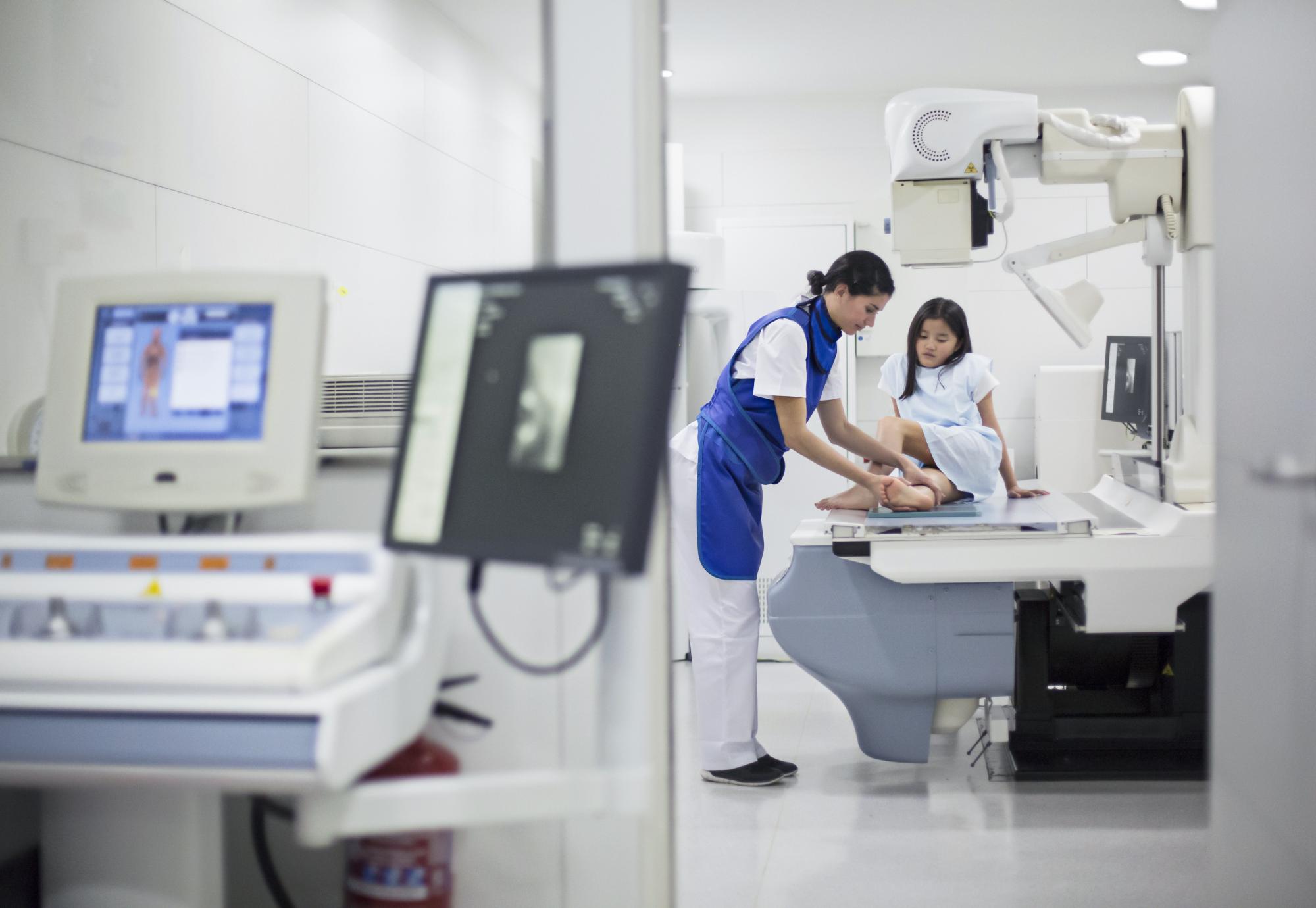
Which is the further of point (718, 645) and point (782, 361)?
point (718, 645)

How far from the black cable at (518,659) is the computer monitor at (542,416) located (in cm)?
7

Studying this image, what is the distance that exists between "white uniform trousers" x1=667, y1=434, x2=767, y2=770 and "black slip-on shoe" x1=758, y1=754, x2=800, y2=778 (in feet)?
0.09

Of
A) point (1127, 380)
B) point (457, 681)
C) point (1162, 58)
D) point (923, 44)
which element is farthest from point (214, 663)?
point (1162, 58)

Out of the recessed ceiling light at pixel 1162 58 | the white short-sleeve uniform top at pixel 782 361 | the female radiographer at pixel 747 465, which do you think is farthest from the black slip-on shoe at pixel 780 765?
the recessed ceiling light at pixel 1162 58

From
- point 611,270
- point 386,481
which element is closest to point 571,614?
point 386,481

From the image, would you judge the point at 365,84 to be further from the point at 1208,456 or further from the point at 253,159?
the point at 1208,456

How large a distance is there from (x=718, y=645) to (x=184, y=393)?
1.86m

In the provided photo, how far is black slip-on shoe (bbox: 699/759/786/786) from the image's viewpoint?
10.2 ft

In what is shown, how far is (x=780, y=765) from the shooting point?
3.17 meters

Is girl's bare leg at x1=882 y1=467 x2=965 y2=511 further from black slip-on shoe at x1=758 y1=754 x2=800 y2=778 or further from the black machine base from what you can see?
black slip-on shoe at x1=758 y1=754 x2=800 y2=778

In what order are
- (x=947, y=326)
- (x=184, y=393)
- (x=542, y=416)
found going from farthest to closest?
(x=947, y=326), (x=184, y=393), (x=542, y=416)

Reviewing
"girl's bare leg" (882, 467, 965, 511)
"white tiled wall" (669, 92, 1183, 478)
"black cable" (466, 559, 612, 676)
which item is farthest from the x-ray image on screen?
"white tiled wall" (669, 92, 1183, 478)

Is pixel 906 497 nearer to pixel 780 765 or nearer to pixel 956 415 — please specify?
pixel 780 765

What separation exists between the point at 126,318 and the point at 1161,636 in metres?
2.51
